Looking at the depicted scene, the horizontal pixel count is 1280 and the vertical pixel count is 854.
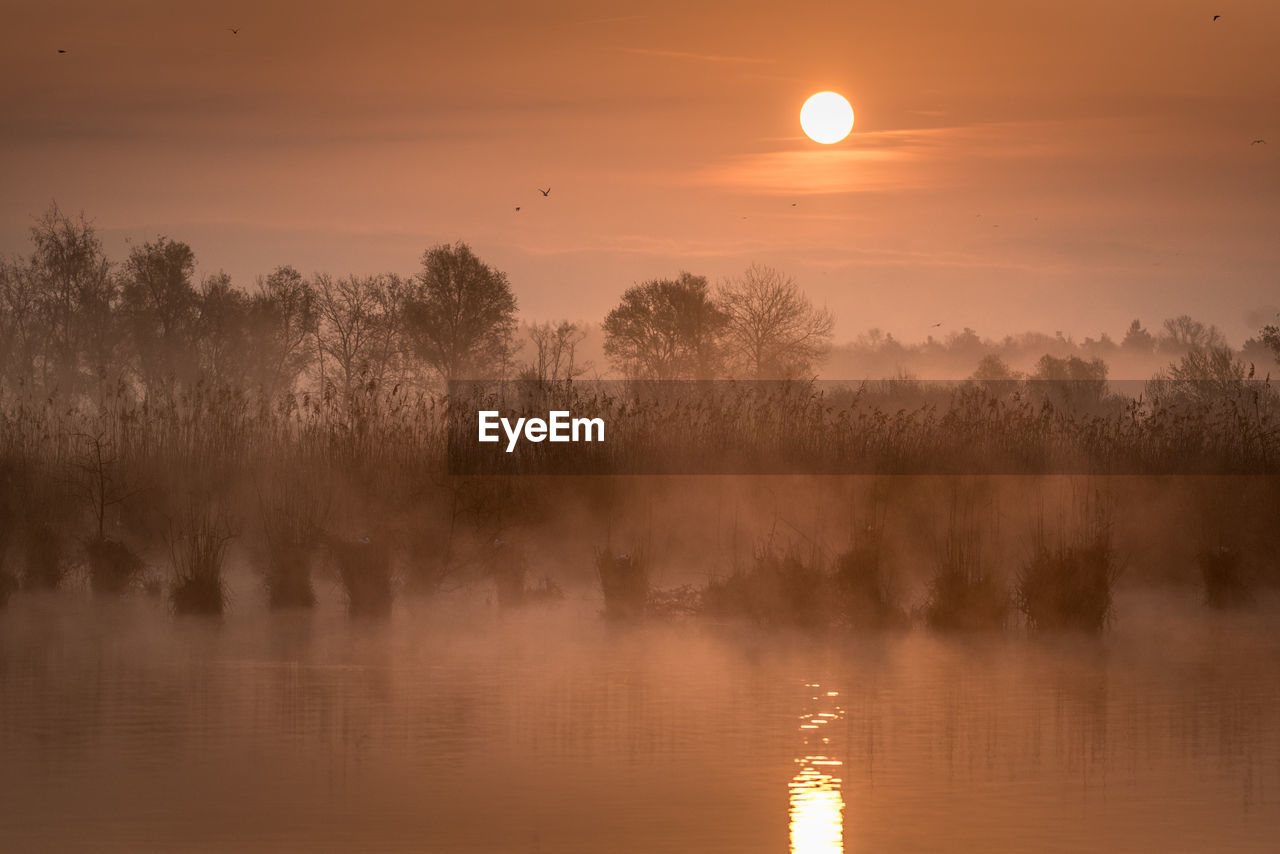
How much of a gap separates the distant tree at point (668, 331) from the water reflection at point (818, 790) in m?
48.9

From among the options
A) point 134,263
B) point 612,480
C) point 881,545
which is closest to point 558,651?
point 881,545

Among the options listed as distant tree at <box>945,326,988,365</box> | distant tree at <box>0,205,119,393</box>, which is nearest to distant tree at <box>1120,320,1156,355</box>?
distant tree at <box>945,326,988,365</box>

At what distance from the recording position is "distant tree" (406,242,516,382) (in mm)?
54094

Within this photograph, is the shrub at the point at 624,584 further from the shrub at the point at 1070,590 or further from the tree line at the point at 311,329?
the tree line at the point at 311,329

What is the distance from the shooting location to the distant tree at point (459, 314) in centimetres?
5409

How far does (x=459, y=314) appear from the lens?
54375 mm

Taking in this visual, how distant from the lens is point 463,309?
54.4 metres

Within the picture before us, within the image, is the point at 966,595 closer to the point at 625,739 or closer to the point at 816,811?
the point at 625,739

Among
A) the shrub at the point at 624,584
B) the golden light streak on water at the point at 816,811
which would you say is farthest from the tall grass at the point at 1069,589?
the golden light streak on water at the point at 816,811

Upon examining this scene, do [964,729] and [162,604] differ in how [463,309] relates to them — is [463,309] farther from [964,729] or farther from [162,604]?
[964,729]

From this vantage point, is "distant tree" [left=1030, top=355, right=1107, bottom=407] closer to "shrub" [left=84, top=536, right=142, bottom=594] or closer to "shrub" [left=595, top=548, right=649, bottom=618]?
"shrub" [left=595, top=548, right=649, bottom=618]

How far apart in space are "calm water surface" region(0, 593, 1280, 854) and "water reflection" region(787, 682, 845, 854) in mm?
21

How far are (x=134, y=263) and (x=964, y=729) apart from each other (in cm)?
4487

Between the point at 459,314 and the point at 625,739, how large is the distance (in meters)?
46.6
